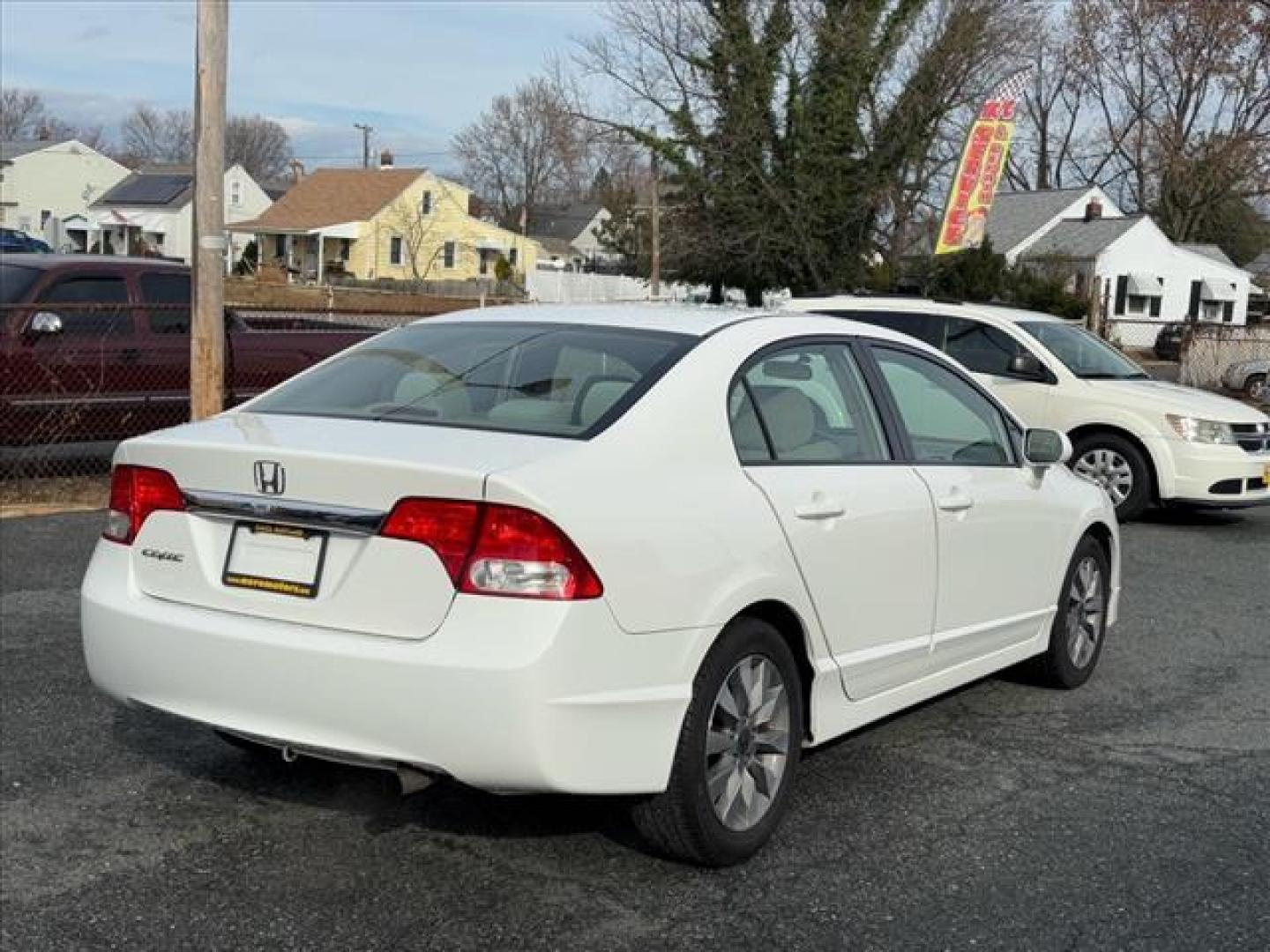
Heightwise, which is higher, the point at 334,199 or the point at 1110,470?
the point at 334,199

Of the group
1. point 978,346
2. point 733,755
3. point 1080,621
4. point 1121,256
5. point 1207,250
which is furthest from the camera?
point 1207,250

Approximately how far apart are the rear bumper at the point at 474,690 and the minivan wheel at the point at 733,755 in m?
0.12

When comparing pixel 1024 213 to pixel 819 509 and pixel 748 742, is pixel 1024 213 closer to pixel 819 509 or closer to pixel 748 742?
pixel 819 509

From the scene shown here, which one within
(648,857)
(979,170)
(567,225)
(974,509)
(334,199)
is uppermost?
(567,225)

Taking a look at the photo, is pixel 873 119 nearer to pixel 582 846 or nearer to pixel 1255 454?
pixel 1255 454

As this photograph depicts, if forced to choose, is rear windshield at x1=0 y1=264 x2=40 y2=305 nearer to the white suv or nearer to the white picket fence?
the white suv

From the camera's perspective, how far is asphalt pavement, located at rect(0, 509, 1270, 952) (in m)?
3.74

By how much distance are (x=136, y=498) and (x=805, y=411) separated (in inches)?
81.6

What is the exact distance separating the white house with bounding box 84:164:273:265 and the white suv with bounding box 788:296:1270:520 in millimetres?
60415

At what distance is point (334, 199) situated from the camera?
6675 centimetres

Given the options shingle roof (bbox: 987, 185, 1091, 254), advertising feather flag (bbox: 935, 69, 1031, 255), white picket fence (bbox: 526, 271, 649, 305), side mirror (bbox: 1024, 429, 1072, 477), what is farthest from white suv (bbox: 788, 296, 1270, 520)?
shingle roof (bbox: 987, 185, 1091, 254)

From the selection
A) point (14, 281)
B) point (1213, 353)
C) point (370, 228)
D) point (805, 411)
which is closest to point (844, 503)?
point (805, 411)

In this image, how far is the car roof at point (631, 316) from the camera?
4.63 metres

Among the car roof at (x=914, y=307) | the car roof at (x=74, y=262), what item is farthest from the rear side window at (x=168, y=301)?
the car roof at (x=914, y=307)
